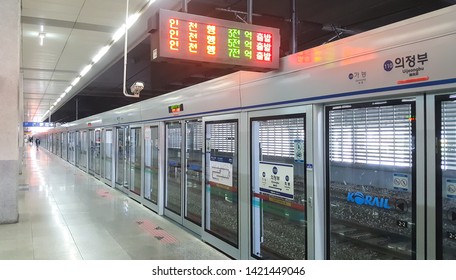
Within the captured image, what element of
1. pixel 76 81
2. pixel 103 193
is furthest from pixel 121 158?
pixel 76 81

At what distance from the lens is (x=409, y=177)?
2.49 meters

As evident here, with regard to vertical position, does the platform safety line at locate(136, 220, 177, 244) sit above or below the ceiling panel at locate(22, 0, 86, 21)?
below

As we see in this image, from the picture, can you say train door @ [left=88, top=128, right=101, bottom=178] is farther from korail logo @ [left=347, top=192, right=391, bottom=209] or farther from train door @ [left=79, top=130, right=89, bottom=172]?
korail logo @ [left=347, top=192, right=391, bottom=209]

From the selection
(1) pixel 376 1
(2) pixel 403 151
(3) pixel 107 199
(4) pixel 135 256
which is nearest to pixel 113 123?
(3) pixel 107 199

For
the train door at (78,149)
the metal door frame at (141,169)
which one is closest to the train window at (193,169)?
the metal door frame at (141,169)

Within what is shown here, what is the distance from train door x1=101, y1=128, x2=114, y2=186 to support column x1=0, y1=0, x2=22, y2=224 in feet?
16.8

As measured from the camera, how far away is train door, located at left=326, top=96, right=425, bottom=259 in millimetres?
2453

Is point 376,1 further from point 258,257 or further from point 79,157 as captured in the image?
point 79,157

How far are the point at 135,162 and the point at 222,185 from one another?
505 centimetres

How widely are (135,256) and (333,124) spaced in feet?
9.77

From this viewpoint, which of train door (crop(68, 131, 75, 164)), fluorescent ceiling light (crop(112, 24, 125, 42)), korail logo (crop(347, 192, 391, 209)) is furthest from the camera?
train door (crop(68, 131, 75, 164))

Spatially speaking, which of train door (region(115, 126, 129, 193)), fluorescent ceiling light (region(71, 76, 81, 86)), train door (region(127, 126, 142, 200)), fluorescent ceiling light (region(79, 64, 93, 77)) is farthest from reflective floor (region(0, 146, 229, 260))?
fluorescent ceiling light (region(71, 76, 81, 86))

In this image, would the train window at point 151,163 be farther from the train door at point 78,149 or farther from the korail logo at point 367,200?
the train door at point 78,149

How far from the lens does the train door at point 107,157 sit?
37.8ft
